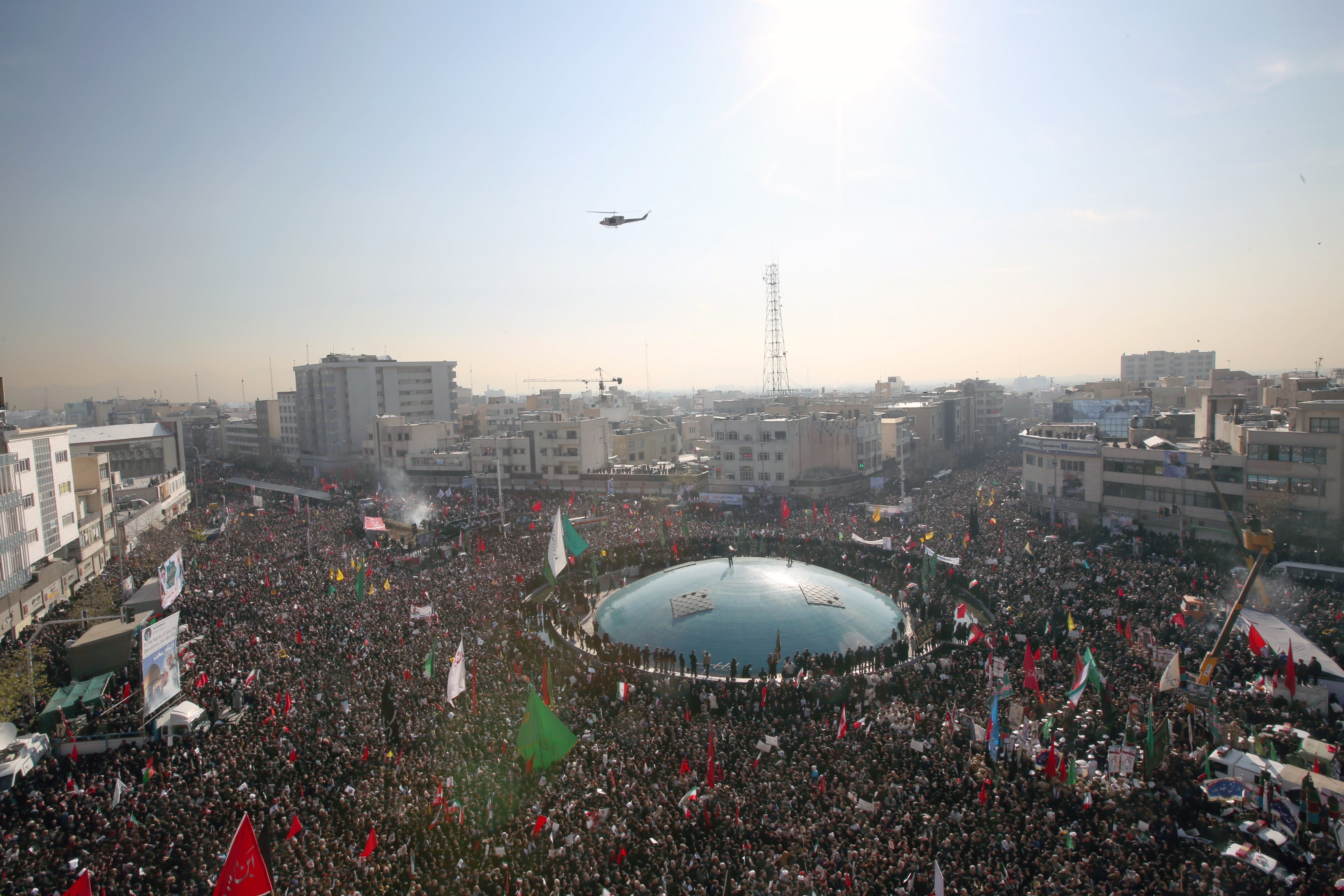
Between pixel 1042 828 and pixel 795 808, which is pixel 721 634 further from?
pixel 1042 828

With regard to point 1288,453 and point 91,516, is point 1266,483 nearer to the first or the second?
point 1288,453

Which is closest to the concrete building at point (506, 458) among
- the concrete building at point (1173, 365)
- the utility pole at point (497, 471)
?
the utility pole at point (497, 471)

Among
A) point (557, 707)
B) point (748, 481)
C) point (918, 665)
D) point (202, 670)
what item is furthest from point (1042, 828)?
point (748, 481)

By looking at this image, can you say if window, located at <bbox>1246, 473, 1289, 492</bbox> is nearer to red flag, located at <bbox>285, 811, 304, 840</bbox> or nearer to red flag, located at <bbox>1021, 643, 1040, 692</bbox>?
red flag, located at <bbox>1021, 643, 1040, 692</bbox>

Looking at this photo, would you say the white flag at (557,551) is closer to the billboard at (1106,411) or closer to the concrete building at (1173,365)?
the billboard at (1106,411)

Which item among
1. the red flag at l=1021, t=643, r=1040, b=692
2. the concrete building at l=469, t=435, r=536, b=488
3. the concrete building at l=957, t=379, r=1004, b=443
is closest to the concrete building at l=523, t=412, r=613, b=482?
the concrete building at l=469, t=435, r=536, b=488

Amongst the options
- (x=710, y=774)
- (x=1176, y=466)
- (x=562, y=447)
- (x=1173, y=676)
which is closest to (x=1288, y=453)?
(x=1176, y=466)
